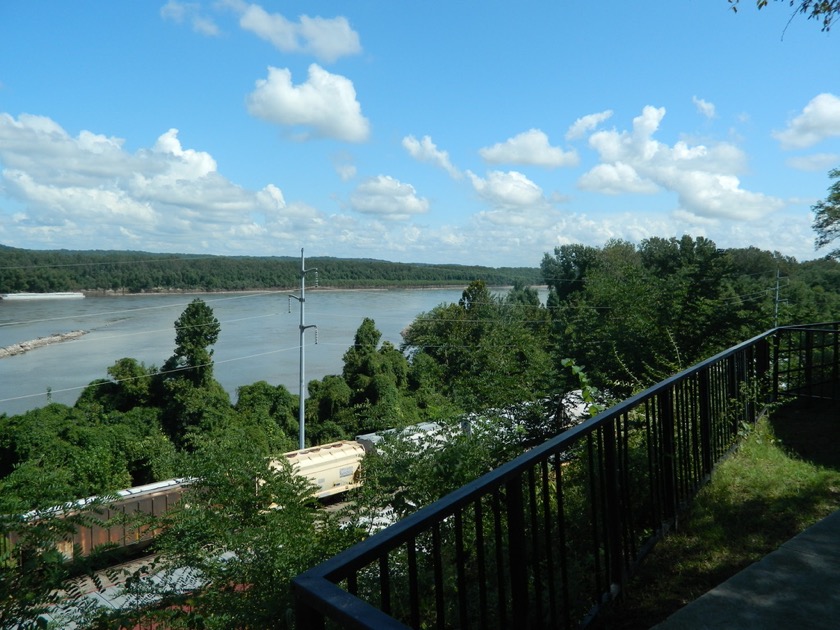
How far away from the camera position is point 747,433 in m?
4.98

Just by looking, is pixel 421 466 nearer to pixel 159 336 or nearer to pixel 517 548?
pixel 517 548

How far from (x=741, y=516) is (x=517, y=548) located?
244cm

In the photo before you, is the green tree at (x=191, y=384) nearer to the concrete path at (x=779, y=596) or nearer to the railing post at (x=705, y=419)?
the railing post at (x=705, y=419)

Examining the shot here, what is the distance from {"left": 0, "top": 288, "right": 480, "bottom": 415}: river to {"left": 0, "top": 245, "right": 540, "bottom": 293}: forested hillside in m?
1.23

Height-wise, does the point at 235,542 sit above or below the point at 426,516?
below

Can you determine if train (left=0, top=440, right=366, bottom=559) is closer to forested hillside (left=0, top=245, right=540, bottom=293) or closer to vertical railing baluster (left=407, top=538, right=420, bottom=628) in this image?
vertical railing baluster (left=407, top=538, right=420, bottom=628)

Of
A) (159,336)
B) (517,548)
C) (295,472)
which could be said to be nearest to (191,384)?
(159,336)

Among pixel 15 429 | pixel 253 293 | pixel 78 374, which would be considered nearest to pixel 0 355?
pixel 78 374

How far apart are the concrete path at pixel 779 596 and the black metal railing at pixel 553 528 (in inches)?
14.6

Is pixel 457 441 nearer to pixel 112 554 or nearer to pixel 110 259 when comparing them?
pixel 112 554

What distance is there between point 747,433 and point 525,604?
12.3 ft

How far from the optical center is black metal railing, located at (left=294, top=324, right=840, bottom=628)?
1340 mm

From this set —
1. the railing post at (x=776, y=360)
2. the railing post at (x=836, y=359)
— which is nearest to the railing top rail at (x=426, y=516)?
the railing post at (x=776, y=360)

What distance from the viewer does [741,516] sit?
3721mm
